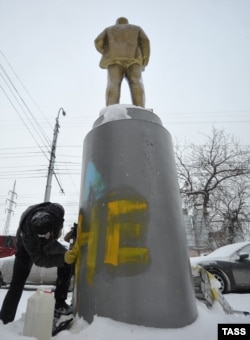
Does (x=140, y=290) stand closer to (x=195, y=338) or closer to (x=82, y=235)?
(x=195, y=338)

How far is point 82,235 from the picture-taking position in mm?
2223

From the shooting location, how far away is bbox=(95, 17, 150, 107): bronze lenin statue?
11.1ft

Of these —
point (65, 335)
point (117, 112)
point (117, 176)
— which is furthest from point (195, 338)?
A: point (117, 112)

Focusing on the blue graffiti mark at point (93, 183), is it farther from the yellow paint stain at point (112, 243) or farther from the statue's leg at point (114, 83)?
the statue's leg at point (114, 83)

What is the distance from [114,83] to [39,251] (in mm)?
2283

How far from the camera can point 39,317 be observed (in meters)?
1.65

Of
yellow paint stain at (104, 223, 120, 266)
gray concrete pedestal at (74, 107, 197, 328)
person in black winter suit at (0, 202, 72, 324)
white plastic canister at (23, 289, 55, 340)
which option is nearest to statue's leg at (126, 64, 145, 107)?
gray concrete pedestal at (74, 107, 197, 328)

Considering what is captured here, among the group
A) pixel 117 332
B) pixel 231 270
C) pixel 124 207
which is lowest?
pixel 117 332

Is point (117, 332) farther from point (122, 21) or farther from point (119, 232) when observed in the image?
point (122, 21)

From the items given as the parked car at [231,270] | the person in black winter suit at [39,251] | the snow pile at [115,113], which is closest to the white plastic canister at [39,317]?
the person in black winter suit at [39,251]

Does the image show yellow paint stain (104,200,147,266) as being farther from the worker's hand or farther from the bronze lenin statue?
the bronze lenin statue

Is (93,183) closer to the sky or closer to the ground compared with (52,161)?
closer to the ground

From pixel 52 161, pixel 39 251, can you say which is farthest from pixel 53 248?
pixel 52 161

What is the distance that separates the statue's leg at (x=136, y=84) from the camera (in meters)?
3.32
